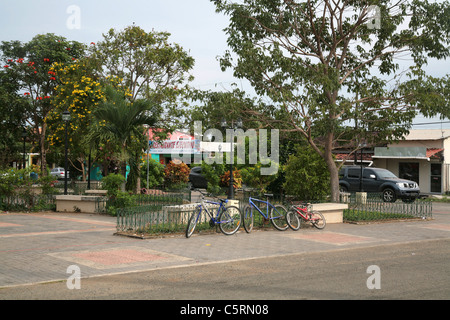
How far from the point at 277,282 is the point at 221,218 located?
5.59 meters

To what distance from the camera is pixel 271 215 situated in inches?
570

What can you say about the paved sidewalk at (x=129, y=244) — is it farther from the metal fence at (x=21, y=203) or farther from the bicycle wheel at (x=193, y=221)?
the metal fence at (x=21, y=203)

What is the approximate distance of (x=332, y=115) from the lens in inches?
666

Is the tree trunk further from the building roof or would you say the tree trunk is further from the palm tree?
the building roof

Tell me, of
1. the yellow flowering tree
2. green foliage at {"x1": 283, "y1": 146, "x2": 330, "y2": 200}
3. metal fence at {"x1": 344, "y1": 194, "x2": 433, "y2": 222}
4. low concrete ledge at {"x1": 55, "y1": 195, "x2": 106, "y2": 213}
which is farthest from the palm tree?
metal fence at {"x1": 344, "y1": 194, "x2": 433, "y2": 222}

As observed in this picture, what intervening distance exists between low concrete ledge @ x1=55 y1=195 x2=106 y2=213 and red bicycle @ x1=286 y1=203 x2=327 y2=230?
7.62 m

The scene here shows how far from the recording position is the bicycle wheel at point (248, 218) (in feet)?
45.3

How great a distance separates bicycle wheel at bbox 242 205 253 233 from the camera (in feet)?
45.3

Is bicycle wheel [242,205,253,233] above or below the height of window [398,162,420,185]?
below

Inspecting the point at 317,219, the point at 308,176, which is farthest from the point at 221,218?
the point at 308,176

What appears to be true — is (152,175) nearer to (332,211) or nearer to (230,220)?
(332,211)
